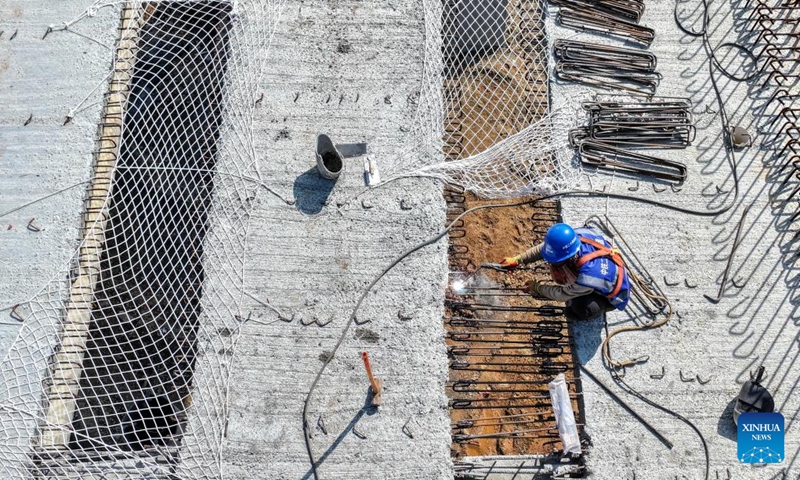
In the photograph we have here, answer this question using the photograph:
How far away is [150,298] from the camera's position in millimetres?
7070

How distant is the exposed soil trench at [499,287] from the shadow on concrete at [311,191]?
5.05ft

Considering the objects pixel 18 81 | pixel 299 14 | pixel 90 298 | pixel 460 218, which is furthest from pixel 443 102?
pixel 18 81

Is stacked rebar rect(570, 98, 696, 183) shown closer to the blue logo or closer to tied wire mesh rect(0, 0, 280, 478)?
the blue logo

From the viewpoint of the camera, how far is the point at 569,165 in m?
8.23

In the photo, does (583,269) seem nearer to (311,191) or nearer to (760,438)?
(760,438)

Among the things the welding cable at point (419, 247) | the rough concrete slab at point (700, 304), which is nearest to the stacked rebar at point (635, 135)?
the rough concrete slab at point (700, 304)

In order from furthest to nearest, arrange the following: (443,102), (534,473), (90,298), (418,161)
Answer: (443,102) < (418,161) < (90,298) < (534,473)

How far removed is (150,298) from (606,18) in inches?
270

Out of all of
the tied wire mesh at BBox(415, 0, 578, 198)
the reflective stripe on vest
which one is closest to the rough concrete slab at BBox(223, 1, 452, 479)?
the tied wire mesh at BBox(415, 0, 578, 198)

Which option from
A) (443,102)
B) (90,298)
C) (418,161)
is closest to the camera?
(90,298)

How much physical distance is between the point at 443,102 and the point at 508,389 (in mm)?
3699

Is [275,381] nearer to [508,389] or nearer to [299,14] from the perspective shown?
[508,389]

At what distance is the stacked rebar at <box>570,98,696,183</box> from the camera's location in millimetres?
8234

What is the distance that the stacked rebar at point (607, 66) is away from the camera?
8.72m
